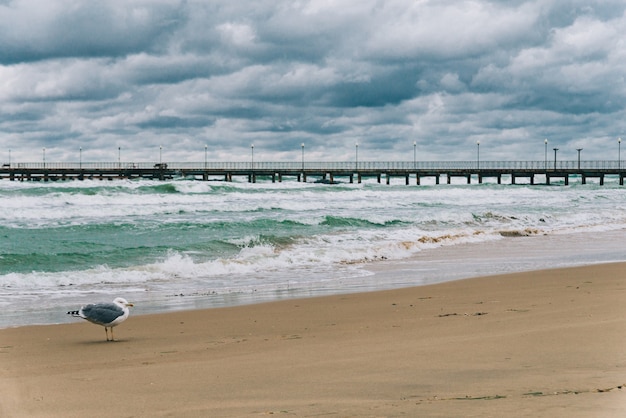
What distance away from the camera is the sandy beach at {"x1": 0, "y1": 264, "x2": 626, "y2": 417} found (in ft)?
13.8

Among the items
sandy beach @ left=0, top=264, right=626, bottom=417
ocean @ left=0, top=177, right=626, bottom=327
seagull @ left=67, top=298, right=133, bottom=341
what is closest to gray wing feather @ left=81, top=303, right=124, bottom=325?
seagull @ left=67, top=298, right=133, bottom=341

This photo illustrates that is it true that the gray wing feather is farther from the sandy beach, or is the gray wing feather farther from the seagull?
the sandy beach

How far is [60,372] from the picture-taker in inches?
225

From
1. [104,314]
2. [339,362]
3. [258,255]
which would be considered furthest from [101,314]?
[258,255]

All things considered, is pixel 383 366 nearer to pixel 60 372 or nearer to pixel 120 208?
pixel 60 372

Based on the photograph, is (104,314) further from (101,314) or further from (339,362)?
(339,362)

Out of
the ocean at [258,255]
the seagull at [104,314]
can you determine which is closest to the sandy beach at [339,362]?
the seagull at [104,314]

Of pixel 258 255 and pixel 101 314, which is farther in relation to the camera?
pixel 258 255

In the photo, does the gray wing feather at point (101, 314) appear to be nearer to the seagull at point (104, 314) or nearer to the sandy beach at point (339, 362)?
the seagull at point (104, 314)

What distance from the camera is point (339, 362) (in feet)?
17.9

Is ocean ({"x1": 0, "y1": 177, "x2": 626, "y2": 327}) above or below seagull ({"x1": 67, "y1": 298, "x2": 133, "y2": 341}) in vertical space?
below

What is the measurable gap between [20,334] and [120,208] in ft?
96.9

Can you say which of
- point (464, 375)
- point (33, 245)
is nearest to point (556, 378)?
point (464, 375)

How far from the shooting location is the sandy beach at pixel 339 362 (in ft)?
13.8
